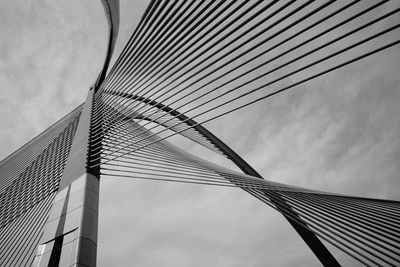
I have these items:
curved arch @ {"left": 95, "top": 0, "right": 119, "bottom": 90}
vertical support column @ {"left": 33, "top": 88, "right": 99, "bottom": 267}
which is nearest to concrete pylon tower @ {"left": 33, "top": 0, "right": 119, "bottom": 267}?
vertical support column @ {"left": 33, "top": 88, "right": 99, "bottom": 267}

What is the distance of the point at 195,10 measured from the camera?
3.96m

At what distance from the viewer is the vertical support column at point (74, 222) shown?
14.0ft

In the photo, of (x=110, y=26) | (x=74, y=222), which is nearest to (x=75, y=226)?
(x=74, y=222)

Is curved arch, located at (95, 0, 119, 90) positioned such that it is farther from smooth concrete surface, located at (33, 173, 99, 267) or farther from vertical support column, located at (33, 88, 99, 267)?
smooth concrete surface, located at (33, 173, 99, 267)

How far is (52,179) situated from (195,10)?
6536mm

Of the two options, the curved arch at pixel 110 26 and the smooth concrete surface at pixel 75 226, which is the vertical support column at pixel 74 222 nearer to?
the smooth concrete surface at pixel 75 226

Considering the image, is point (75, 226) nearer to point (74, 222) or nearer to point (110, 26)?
point (74, 222)

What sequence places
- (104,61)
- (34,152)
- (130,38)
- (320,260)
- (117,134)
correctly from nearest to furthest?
(130,38) < (117,134) < (104,61) < (34,152) < (320,260)

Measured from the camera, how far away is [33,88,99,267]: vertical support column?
4266 mm

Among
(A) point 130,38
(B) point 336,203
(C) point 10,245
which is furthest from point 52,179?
(B) point 336,203

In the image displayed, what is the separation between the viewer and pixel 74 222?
469cm

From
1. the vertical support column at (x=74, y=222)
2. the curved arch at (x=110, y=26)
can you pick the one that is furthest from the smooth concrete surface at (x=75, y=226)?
the curved arch at (x=110, y=26)

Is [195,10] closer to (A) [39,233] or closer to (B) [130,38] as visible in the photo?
(B) [130,38]

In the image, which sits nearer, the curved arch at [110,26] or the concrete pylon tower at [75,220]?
the concrete pylon tower at [75,220]
